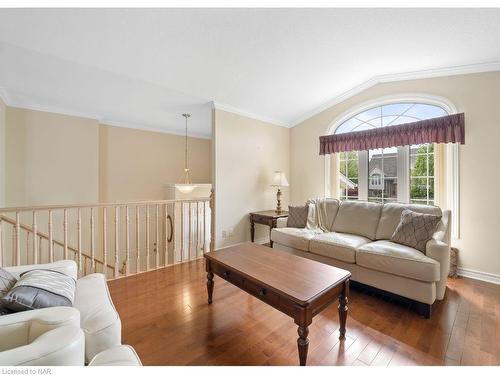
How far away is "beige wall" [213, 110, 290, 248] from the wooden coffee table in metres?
1.50

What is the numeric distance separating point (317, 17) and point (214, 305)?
9.20 feet

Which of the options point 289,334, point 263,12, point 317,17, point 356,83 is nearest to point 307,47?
point 317,17

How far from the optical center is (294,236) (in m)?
2.95

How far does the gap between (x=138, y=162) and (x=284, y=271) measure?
3814mm

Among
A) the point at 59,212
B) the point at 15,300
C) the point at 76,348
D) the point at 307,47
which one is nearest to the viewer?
the point at 76,348

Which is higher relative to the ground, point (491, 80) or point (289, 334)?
point (491, 80)

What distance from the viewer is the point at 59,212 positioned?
11.5 feet

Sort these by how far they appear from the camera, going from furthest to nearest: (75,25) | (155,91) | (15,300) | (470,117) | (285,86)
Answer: (285,86)
(155,91)
(470,117)
(75,25)
(15,300)

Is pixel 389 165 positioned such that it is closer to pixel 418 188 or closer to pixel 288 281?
pixel 418 188

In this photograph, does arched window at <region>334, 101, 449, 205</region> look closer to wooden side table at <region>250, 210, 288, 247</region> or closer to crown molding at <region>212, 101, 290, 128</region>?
crown molding at <region>212, 101, 290, 128</region>

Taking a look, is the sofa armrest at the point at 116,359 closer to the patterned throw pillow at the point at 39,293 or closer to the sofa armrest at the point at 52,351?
the sofa armrest at the point at 52,351

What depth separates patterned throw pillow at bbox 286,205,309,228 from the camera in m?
3.25

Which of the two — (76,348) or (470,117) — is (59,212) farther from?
(470,117)

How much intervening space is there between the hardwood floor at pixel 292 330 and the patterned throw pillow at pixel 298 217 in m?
1.14
